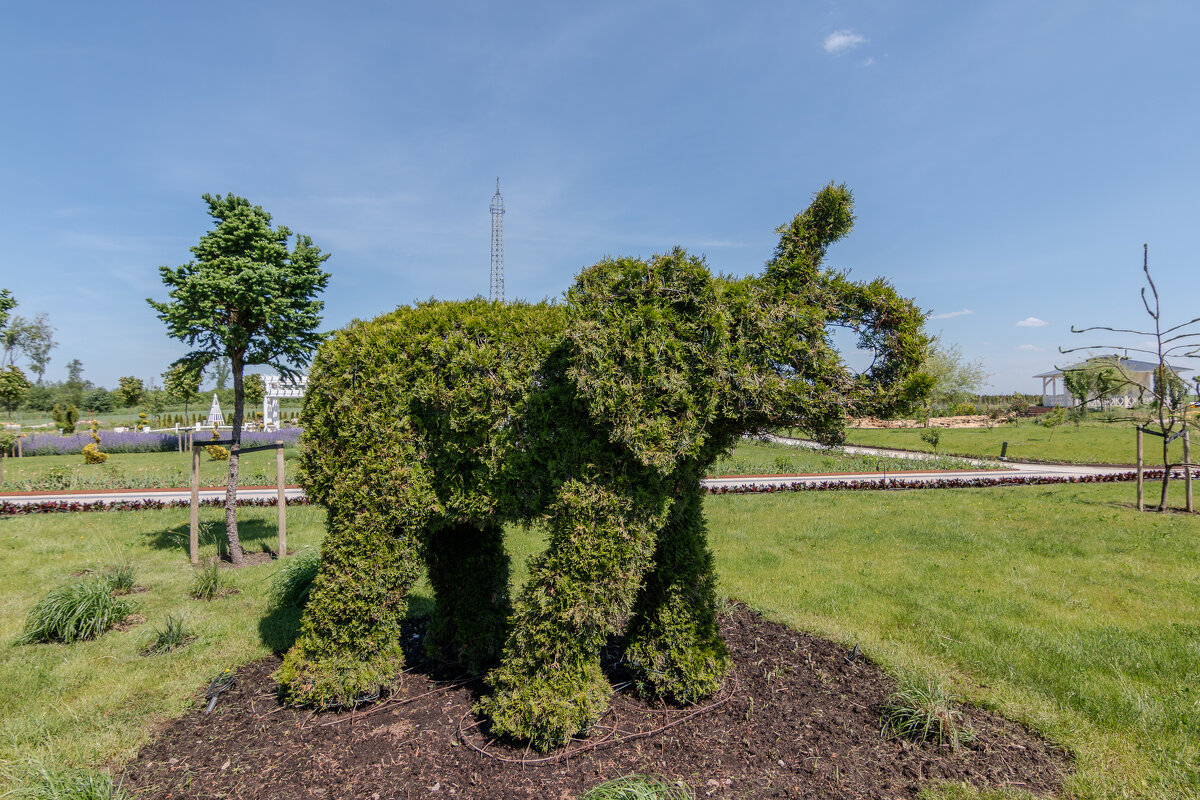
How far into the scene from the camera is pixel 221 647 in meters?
5.27

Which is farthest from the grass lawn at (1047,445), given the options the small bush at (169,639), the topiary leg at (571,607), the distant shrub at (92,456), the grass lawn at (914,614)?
the distant shrub at (92,456)

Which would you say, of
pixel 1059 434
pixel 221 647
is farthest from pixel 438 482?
pixel 1059 434

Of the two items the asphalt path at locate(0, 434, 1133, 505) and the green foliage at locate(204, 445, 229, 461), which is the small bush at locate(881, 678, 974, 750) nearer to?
the asphalt path at locate(0, 434, 1133, 505)

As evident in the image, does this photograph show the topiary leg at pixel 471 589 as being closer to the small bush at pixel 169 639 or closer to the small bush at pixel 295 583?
the small bush at pixel 295 583

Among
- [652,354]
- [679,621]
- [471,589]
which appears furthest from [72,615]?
[652,354]

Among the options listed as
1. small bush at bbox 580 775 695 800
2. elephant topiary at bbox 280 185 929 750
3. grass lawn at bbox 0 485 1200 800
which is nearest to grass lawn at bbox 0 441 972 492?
grass lawn at bbox 0 485 1200 800

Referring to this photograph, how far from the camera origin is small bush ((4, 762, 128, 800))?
3033mm

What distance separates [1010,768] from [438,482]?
398 cm

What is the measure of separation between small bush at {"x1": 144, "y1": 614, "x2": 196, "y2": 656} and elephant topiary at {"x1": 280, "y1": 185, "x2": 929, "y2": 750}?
1963 mm

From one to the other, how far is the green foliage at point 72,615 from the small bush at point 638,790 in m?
5.32

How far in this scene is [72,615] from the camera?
5.42 m

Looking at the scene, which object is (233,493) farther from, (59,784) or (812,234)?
(812,234)

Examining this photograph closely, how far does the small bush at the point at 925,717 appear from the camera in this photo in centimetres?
365

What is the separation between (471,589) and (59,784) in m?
2.52
